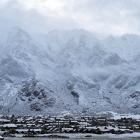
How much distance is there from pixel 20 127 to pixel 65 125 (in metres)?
15.6

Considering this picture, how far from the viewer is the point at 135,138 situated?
134 meters

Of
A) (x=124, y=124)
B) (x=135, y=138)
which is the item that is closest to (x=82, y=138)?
(x=135, y=138)

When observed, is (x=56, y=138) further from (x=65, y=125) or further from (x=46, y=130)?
(x=65, y=125)

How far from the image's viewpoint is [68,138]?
130m

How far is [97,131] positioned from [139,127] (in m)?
25.1

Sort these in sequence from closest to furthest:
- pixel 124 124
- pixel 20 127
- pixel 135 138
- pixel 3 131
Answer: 1. pixel 135 138
2. pixel 3 131
3. pixel 20 127
4. pixel 124 124

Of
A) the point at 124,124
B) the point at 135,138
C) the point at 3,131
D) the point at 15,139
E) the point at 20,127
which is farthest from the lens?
the point at 124,124

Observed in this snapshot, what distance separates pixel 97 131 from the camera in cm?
15488

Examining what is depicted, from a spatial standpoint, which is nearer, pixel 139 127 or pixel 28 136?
pixel 28 136

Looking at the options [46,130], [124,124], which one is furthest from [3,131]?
[124,124]

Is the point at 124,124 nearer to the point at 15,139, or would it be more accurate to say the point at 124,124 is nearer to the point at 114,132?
the point at 114,132

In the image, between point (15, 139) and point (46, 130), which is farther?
point (46, 130)

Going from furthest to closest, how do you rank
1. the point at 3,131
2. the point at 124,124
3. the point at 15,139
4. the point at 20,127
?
the point at 124,124
the point at 20,127
the point at 3,131
the point at 15,139

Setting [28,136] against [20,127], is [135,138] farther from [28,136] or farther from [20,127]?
[20,127]
